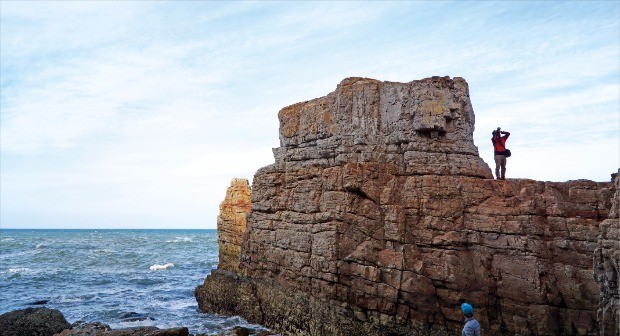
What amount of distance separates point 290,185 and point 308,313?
5.62 m

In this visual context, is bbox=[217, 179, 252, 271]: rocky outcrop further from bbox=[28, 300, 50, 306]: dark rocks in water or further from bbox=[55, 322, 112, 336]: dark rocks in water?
bbox=[55, 322, 112, 336]: dark rocks in water

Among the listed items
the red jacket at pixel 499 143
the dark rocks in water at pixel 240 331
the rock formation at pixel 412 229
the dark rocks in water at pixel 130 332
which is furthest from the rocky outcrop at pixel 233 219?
the red jacket at pixel 499 143

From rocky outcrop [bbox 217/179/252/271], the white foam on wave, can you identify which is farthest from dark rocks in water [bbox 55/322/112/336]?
the white foam on wave

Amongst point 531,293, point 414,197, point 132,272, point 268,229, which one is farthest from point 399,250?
point 132,272

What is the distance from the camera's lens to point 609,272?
10.1 m

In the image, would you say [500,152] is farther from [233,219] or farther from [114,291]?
[114,291]

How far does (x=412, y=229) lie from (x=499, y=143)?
5.20m

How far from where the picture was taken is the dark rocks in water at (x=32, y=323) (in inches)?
760

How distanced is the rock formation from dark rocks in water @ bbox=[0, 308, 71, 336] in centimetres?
876

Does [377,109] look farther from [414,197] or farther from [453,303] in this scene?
[453,303]

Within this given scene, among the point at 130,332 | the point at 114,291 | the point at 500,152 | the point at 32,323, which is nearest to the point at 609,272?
the point at 500,152

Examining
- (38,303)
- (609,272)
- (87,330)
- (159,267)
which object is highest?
(609,272)

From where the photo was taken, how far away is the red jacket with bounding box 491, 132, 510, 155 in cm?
1769

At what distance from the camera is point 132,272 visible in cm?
4478
